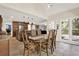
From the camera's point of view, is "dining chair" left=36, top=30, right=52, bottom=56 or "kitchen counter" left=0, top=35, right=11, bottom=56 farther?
"dining chair" left=36, top=30, right=52, bottom=56

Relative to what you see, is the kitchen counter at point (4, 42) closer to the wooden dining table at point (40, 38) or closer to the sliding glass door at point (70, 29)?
the wooden dining table at point (40, 38)

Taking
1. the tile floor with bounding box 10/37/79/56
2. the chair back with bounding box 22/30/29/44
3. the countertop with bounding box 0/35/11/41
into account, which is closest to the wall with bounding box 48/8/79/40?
the tile floor with bounding box 10/37/79/56

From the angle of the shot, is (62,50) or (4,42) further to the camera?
(62,50)

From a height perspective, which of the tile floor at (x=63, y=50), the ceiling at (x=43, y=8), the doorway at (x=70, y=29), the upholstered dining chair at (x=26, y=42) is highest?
the ceiling at (x=43, y=8)

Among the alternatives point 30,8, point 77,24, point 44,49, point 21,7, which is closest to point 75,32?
point 77,24

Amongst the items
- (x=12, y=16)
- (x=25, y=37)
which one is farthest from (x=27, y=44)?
(x=12, y=16)

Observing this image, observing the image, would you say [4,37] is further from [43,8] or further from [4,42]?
[43,8]

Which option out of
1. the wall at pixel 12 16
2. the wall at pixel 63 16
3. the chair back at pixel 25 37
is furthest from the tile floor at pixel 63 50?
the wall at pixel 12 16

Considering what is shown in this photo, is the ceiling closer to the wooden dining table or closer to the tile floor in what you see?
the wooden dining table

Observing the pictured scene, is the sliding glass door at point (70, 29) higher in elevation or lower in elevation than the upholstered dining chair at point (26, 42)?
higher

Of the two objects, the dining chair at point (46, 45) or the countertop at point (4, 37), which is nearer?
the countertop at point (4, 37)

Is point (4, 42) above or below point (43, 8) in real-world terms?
below

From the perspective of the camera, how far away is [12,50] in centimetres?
203

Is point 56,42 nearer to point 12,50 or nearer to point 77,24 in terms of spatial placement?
point 77,24
